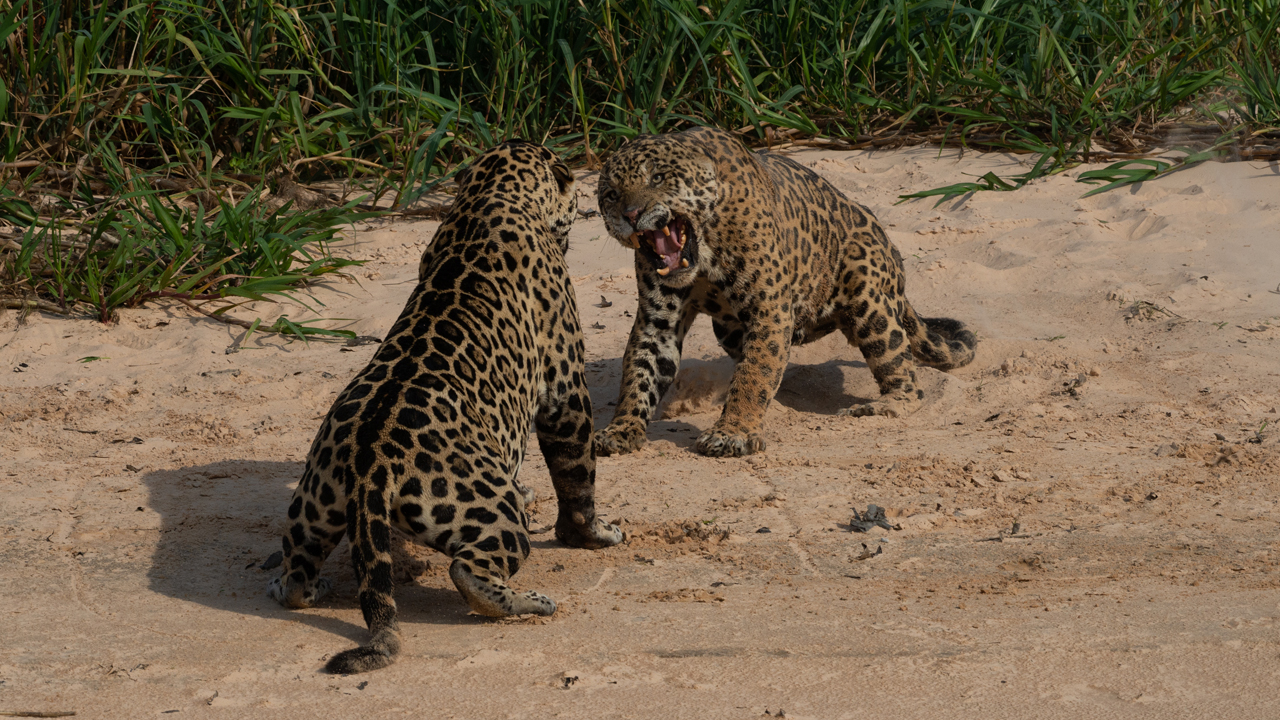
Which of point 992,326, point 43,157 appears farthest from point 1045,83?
point 43,157

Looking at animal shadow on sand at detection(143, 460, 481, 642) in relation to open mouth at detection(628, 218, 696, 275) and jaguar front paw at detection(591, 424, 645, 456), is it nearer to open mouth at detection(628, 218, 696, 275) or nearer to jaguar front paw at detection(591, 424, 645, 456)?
jaguar front paw at detection(591, 424, 645, 456)

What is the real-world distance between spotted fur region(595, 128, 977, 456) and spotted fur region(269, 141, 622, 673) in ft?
3.39

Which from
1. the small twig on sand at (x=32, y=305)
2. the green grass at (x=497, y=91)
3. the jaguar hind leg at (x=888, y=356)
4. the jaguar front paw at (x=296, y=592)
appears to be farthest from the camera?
the green grass at (x=497, y=91)

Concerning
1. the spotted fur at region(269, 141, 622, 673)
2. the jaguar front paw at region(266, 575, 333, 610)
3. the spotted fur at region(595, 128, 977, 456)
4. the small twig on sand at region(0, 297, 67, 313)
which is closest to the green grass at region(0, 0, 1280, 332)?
the small twig on sand at region(0, 297, 67, 313)

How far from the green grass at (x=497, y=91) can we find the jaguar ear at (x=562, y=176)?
306 cm

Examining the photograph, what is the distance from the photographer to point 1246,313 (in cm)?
731

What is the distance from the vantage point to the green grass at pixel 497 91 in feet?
27.3

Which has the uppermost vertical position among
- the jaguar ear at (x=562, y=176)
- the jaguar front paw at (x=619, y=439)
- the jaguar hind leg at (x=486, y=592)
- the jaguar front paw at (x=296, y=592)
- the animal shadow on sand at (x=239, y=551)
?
the jaguar ear at (x=562, y=176)

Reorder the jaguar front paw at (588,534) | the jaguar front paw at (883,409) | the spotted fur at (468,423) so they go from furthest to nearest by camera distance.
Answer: the jaguar front paw at (883,409) → the jaguar front paw at (588,534) → the spotted fur at (468,423)

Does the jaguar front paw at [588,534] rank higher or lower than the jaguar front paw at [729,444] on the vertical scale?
higher

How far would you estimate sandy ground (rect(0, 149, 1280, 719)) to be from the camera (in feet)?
11.6

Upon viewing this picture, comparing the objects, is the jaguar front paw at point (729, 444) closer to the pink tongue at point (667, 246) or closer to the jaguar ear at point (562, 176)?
the pink tongue at point (667, 246)

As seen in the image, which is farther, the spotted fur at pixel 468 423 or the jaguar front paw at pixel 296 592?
the jaguar front paw at pixel 296 592

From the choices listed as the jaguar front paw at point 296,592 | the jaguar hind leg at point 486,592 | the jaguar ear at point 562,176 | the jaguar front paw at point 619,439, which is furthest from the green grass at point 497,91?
the jaguar hind leg at point 486,592
